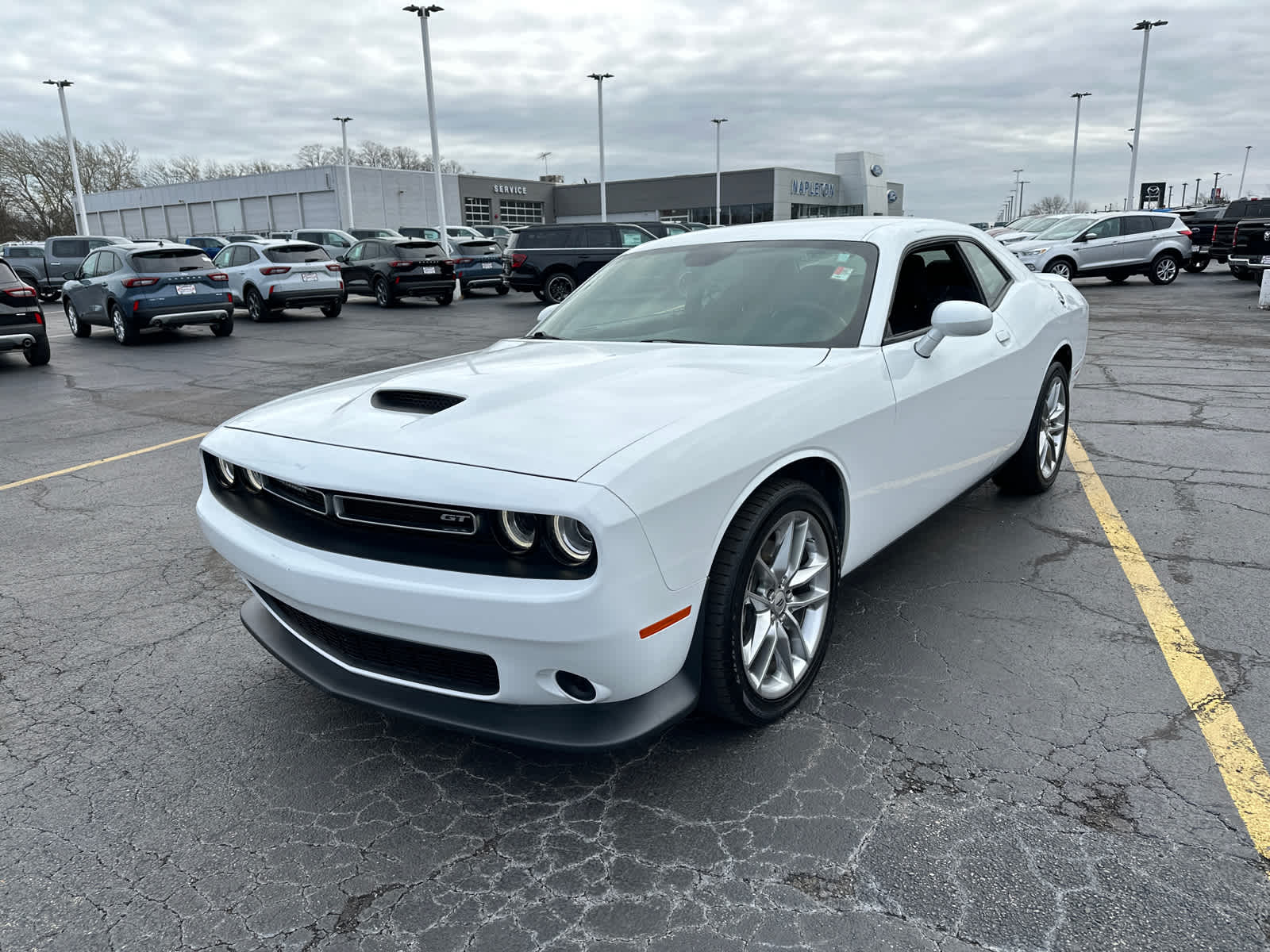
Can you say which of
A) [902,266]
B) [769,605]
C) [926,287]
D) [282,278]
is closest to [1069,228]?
[282,278]

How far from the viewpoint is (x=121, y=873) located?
2.33 meters

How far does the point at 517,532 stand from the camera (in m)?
2.28

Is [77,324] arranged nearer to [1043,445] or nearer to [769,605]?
[1043,445]

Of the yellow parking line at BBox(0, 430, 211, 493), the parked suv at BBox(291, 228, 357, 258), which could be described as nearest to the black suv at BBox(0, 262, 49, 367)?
the yellow parking line at BBox(0, 430, 211, 493)

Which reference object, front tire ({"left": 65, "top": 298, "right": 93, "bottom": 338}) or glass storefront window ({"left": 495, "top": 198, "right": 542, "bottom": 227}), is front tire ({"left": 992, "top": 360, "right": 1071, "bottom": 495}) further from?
glass storefront window ({"left": 495, "top": 198, "right": 542, "bottom": 227})

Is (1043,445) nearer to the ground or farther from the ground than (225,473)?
nearer to the ground

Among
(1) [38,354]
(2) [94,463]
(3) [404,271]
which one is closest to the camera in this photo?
(2) [94,463]

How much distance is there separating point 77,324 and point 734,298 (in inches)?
654

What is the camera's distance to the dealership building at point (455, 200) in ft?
192

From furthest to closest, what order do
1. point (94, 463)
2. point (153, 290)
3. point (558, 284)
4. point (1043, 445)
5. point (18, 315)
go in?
point (558, 284)
point (153, 290)
point (18, 315)
point (94, 463)
point (1043, 445)

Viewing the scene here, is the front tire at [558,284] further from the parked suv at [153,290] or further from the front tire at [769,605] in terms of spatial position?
the front tire at [769,605]

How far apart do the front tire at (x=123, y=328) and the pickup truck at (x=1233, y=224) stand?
2392cm

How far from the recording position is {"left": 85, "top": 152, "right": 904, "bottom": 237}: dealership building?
2302 inches

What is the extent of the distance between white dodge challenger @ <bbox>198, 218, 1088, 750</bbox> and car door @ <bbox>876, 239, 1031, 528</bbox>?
20mm
